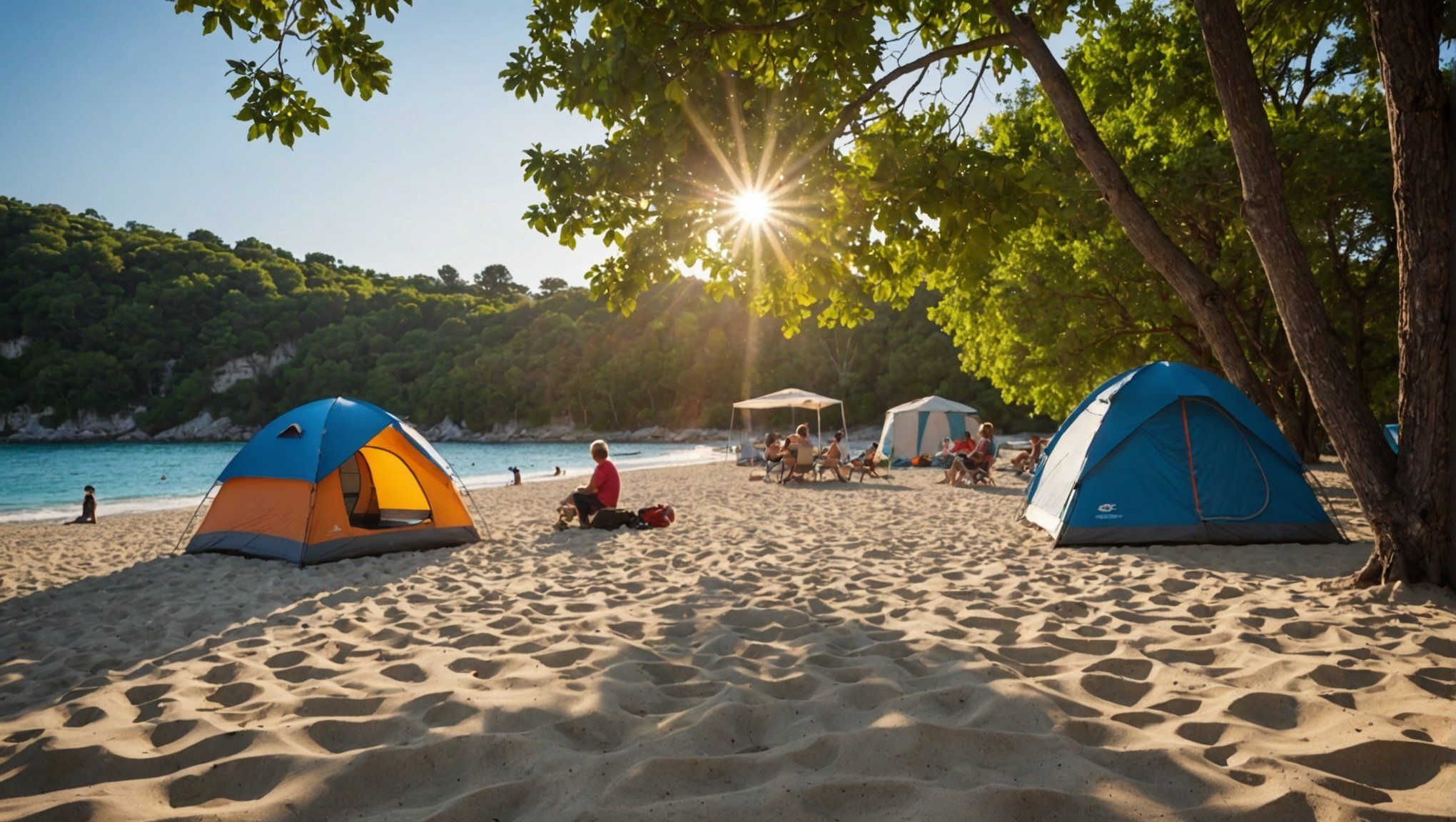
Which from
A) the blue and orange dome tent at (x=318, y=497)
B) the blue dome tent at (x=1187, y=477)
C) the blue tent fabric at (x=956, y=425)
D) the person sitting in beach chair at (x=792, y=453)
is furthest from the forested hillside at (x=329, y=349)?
the blue and orange dome tent at (x=318, y=497)

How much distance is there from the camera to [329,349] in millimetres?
81250

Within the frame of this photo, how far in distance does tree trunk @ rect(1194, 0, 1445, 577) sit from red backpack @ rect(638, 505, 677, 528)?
6.53 m

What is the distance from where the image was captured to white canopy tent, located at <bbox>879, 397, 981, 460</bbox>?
2217cm

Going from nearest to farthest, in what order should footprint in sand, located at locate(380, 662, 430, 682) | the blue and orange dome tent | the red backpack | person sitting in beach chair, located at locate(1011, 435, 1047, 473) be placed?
footprint in sand, located at locate(380, 662, 430, 682) < the blue and orange dome tent < the red backpack < person sitting in beach chair, located at locate(1011, 435, 1047, 473)

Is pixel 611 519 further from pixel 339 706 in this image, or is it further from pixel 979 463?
pixel 979 463

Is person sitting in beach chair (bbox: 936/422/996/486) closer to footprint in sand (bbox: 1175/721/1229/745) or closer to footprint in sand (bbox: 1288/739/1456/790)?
footprint in sand (bbox: 1175/721/1229/745)

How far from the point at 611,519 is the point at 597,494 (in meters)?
0.46

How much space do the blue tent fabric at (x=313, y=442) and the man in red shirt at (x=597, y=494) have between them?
172 cm

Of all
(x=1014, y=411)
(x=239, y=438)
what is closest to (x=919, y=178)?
(x=1014, y=411)

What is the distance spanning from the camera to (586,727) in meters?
2.45

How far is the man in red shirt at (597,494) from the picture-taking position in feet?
28.9

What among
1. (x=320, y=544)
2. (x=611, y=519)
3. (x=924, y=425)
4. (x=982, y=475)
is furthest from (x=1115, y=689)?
(x=924, y=425)

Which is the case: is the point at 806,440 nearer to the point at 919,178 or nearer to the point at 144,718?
the point at 919,178

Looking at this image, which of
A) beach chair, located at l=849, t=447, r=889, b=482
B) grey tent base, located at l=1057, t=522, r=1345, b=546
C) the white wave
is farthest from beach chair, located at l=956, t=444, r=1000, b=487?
the white wave
